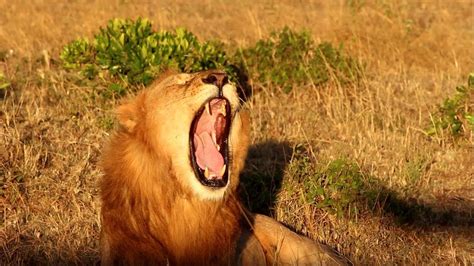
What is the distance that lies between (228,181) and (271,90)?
12.5 ft

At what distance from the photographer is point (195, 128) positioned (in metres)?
3.42

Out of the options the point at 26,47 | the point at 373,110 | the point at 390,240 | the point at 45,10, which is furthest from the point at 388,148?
the point at 45,10

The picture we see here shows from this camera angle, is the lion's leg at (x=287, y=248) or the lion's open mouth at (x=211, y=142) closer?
the lion's open mouth at (x=211, y=142)

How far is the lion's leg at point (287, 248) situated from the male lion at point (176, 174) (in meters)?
0.43

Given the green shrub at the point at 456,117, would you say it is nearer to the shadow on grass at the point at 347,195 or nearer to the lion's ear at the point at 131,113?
the shadow on grass at the point at 347,195

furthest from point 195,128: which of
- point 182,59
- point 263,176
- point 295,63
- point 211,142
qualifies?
point 295,63

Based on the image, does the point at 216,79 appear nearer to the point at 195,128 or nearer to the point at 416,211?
the point at 195,128

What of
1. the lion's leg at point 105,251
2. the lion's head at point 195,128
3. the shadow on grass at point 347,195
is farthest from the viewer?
Answer: the shadow on grass at point 347,195

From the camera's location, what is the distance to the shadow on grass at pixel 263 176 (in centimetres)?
498

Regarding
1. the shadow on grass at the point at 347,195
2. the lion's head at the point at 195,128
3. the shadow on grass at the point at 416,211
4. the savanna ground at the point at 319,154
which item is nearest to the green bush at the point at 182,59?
the savanna ground at the point at 319,154

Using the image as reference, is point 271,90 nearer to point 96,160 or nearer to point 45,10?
point 96,160

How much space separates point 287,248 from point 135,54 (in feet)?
9.27

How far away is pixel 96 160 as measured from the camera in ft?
17.1

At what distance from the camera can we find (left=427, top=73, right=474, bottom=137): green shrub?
6105 millimetres
